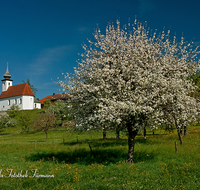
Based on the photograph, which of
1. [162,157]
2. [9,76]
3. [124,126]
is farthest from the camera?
[9,76]

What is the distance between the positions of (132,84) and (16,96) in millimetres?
105572

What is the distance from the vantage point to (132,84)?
12.6 metres

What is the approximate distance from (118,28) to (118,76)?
455 centimetres

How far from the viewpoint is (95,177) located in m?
11.2

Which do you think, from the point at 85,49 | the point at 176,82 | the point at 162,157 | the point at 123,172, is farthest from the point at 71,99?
the point at 162,157

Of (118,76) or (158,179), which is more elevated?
(118,76)

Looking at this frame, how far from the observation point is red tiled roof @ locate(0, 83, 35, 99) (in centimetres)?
10323

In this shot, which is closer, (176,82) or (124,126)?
(176,82)

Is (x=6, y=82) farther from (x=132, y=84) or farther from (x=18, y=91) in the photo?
(x=132, y=84)

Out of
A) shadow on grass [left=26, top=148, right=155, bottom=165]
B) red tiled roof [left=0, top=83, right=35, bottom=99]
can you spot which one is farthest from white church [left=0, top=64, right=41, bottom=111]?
shadow on grass [left=26, top=148, right=155, bottom=165]

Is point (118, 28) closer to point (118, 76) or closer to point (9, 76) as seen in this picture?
point (118, 76)

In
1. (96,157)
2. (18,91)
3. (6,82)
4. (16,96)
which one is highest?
(6,82)

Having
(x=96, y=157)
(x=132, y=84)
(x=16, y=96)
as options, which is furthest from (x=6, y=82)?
(x=132, y=84)

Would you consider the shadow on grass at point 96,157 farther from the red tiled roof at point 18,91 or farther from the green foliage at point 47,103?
the red tiled roof at point 18,91
